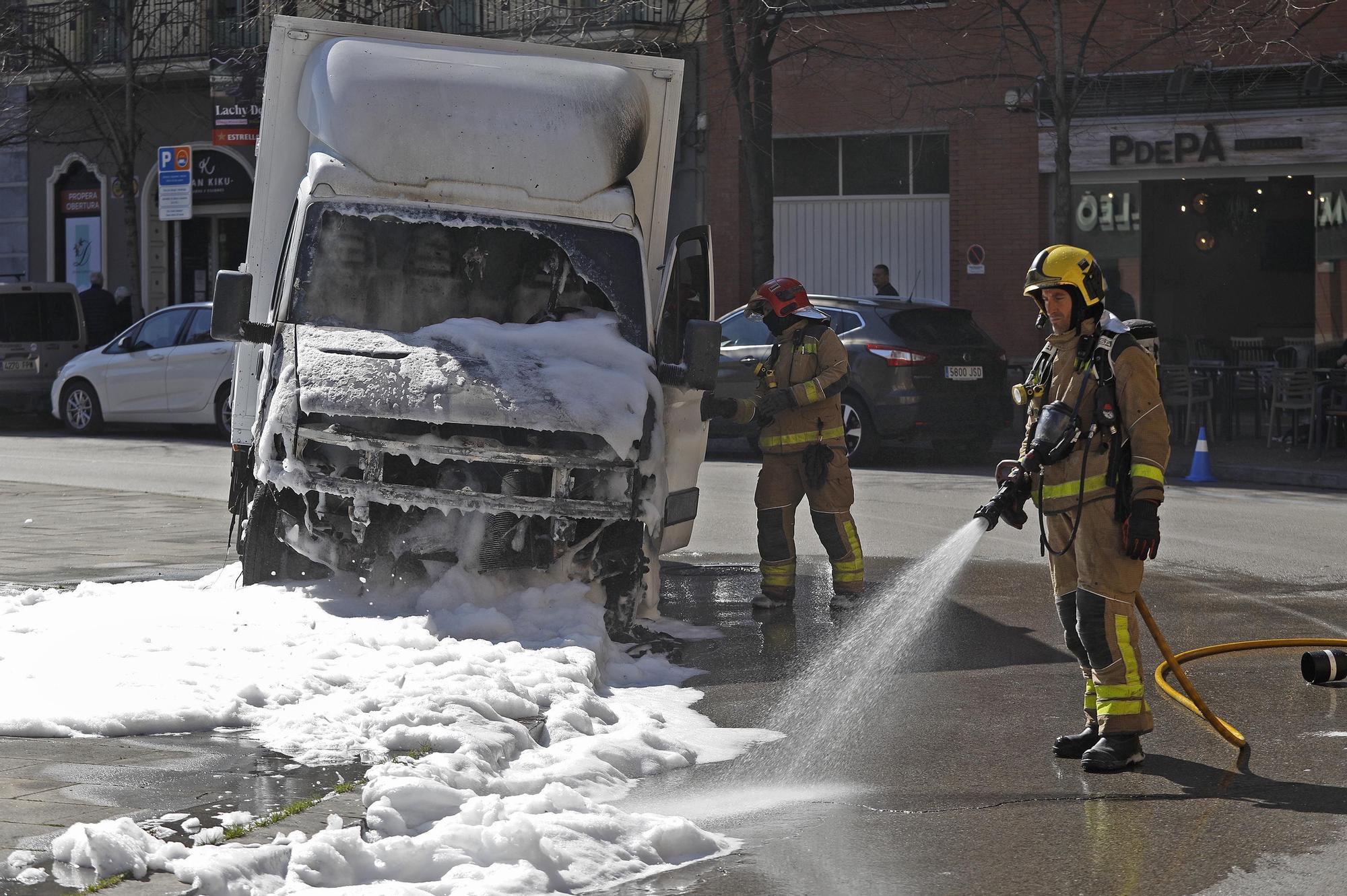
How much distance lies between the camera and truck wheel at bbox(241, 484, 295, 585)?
26.5ft

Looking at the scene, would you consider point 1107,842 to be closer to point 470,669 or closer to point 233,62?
point 470,669

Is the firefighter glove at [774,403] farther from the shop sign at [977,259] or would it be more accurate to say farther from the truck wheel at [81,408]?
the shop sign at [977,259]

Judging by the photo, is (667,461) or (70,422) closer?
(667,461)

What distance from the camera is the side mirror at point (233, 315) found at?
8.30m

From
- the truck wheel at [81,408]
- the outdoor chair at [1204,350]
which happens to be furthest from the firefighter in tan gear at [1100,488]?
the truck wheel at [81,408]

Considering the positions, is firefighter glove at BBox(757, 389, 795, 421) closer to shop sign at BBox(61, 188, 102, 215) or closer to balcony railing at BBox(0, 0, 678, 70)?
balcony railing at BBox(0, 0, 678, 70)

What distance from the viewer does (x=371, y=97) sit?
337 inches

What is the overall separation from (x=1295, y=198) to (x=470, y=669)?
18540 millimetres

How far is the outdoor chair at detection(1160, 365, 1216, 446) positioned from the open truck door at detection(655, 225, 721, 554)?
1003cm

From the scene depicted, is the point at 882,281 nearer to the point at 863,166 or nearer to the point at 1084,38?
the point at 1084,38

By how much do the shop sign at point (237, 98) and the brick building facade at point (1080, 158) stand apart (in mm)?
6649

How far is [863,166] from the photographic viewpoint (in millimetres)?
24766

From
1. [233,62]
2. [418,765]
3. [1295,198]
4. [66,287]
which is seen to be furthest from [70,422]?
[418,765]

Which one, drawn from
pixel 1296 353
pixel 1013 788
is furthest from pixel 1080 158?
pixel 1013 788
